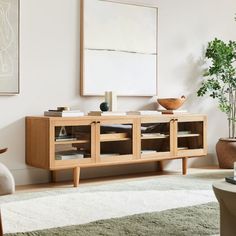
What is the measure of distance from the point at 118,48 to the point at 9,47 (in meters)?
1.19

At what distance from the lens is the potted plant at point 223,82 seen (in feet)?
18.8

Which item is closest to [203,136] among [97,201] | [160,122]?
[160,122]

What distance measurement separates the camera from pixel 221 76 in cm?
593

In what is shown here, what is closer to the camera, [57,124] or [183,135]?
[57,124]

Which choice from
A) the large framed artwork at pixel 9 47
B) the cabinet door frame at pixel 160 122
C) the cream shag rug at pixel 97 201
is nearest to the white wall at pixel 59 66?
the large framed artwork at pixel 9 47

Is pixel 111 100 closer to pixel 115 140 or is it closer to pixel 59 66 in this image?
pixel 115 140

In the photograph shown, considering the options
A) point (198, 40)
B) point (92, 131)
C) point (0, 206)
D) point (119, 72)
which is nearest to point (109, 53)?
point (119, 72)

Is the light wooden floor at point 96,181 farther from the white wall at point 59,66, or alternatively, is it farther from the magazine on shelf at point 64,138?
the magazine on shelf at point 64,138

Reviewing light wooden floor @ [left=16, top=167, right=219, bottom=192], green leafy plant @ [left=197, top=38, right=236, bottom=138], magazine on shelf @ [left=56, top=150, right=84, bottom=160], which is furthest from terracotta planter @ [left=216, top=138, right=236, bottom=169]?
magazine on shelf @ [left=56, top=150, right=84, bottom=160]

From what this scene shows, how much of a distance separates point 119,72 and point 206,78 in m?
1.32

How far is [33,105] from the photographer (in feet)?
15.5

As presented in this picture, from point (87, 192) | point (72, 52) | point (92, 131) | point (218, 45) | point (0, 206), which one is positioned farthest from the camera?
point (218, 45)

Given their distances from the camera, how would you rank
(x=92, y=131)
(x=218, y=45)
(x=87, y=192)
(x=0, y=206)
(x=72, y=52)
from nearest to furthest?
(x=0, y=206)
(x=87, y=192)
(x=92, y=131)
(x=72, y=52)
(x=218, y=45)

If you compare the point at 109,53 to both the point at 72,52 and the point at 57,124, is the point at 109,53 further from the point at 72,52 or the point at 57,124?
the point at 57,124
